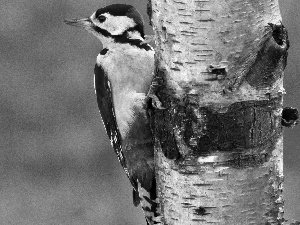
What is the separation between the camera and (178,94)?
120 inches

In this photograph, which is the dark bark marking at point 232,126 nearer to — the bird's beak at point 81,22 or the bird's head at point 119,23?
the bird's head at point 119,23

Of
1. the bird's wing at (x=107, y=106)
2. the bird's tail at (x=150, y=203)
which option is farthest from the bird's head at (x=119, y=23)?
the bird's tail at (x=150, y=203)

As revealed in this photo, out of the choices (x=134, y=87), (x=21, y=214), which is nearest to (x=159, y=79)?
(x=134, y=87)

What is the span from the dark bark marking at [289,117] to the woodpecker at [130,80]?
106 cm

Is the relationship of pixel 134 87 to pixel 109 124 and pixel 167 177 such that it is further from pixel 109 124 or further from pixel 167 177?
pixel 167 177

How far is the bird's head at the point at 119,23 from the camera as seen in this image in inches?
164

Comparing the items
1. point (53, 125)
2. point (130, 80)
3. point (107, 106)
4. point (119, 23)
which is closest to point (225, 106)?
point (130, 80)

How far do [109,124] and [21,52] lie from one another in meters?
5.50

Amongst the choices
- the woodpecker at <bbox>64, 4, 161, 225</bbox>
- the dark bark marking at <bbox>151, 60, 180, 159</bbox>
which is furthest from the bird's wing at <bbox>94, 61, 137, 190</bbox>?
the dark bark marking at <bbox>151, 60, 180, 159</bbox>

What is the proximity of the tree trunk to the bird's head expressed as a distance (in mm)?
1078

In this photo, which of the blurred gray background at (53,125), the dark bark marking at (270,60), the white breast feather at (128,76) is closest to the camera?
the dark bark marking at (270,60)

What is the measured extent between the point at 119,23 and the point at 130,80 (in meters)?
0.28

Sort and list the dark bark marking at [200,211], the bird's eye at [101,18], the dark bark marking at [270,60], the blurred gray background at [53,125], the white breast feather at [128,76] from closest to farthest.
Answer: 1. the dark bark marking at [270,60]
2. the dark bark marking at [200,211]
3. the white breast feather at [128,76]
4. the bird's eye at [101,18]
5. the blurred gray background at [53,125]

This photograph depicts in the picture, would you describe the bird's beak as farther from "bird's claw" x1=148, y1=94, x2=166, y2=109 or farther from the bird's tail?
"bird's claw" x1=148, y1=94, x2=166, y2=109
